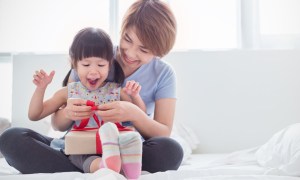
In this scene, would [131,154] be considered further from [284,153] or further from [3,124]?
[3,124]

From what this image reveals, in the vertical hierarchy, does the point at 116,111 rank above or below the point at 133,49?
below

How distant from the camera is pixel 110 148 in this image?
1.00 m

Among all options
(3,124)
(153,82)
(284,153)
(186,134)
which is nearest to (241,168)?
(284,153)

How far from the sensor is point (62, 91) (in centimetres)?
134

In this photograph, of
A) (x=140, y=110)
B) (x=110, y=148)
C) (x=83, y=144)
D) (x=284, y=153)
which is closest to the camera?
(x=110, y=148)

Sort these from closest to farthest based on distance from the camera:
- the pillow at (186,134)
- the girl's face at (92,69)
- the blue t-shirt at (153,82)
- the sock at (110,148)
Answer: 1. the sock at (110,148)
2. the girl's face at (92,69)
3. the blue t-shirt at (153,82)
4. the pillow at (186,134)

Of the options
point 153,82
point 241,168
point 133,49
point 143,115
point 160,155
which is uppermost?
point 133,49

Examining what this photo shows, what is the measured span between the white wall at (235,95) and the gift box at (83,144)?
1.10 m

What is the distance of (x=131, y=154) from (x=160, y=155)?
0.46ft

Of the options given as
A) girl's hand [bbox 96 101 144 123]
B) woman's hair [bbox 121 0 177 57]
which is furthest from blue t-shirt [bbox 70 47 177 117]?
girl's hand [bbox 96 101 144 123]

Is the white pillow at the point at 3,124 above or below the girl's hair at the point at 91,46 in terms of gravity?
below

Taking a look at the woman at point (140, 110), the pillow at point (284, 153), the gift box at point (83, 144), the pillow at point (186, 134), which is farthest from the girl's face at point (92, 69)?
the pillow at point (186, 134)

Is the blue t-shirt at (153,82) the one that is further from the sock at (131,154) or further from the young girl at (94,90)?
the sock at (131,154)

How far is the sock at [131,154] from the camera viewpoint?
3.28ft
